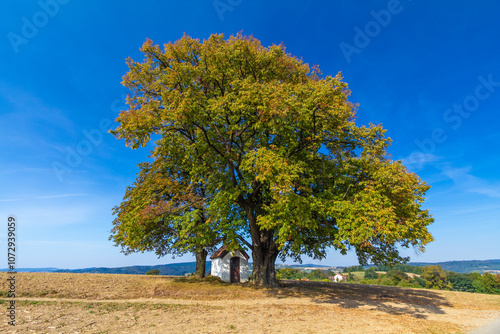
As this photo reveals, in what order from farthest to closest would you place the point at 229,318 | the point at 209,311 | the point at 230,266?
the point at 230,266
the point at 209,311
the point at 229,318

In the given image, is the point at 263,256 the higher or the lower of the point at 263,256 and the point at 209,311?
the higher

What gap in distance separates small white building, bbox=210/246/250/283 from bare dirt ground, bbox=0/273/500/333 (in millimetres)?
8571

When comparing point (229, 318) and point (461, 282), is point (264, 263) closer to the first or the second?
point (229, 318)

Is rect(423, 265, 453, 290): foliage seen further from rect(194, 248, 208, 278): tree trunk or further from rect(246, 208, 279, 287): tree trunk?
rect(194, 248, 208, 278): tree trunk

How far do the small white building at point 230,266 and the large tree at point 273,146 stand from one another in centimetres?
736

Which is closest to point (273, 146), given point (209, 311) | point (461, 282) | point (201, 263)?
point (209, 311)

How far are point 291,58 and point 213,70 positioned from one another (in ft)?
19.5

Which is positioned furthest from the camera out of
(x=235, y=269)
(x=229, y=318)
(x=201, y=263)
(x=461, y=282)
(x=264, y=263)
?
(x=461, y=282)

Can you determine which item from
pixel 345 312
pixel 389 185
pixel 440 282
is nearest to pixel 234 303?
pixel 345 312

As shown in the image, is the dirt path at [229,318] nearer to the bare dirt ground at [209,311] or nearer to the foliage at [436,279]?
the bare dirt ground at [209,311]

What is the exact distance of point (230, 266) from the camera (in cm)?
2678

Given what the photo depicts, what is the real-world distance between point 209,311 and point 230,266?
52.1 feet

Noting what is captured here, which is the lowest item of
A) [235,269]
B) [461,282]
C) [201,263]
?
[461,282]

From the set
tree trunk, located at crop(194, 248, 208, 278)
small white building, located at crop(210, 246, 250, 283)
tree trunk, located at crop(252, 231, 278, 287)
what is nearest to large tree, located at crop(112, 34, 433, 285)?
tree trunk, located at crop(252, 231, 278, 287)
